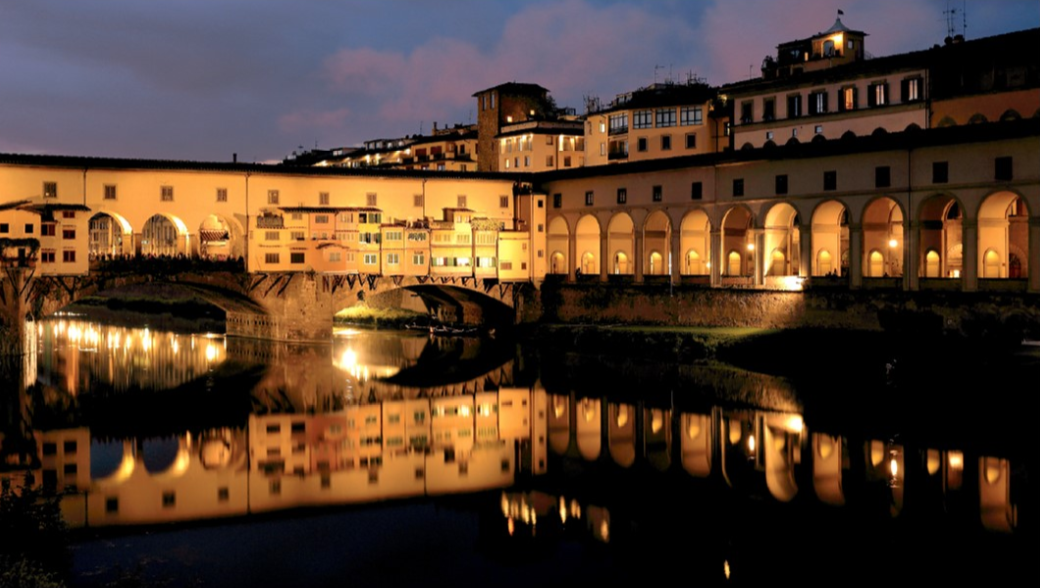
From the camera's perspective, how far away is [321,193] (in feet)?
179

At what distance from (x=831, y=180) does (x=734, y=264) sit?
424 inches

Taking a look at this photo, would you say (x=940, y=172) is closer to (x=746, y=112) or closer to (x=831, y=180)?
(x=831, y=180)

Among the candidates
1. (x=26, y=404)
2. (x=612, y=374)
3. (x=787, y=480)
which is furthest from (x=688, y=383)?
(x=26, y=404)

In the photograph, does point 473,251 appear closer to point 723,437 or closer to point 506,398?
point 506,398

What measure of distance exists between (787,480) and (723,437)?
491 cm

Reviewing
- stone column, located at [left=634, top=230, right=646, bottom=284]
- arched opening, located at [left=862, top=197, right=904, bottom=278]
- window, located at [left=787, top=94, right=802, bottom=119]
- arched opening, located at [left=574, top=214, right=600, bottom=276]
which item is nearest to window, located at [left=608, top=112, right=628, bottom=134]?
arched opening, located at [left=574, top=214, right=600, bottom=276]

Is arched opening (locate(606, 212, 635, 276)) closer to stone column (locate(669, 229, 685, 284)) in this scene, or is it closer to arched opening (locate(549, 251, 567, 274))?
arched opening (locate(549, 251, 567, 274))

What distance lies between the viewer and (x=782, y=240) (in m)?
51.8

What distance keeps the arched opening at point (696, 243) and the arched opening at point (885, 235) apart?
353 inches

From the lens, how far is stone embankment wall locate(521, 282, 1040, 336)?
126ft

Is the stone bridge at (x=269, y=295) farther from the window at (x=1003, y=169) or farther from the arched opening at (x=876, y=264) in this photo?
the window at (x=1003, y=169)

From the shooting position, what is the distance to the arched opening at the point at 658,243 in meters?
57.1

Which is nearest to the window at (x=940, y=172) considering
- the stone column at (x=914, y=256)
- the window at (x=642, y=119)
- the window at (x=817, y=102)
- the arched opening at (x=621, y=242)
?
the stone column at (x=914, y=256)

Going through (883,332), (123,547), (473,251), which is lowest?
(123,547)
